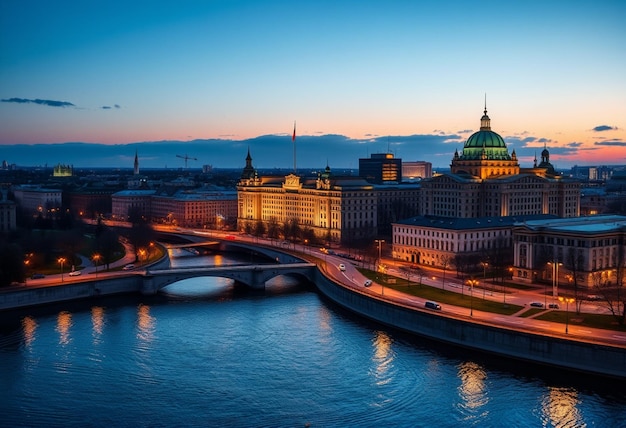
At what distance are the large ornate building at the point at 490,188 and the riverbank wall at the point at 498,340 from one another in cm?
5511

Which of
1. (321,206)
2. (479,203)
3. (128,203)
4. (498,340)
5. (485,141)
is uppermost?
(485,141)

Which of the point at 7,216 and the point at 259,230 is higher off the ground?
the point at 7,216

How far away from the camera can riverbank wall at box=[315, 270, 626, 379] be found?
5347 cm

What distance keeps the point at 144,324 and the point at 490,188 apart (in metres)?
72.7

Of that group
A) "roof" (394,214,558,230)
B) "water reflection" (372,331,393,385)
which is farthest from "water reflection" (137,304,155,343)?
"roof" (394,214,558,230)

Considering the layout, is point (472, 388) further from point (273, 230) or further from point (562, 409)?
point (273, 230)

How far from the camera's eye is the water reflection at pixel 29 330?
63.8m

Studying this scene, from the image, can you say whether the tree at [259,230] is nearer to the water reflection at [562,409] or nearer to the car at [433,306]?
the car at [433,306]

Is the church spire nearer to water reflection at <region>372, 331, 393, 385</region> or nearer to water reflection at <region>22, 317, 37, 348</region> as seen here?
water reflection at <region>372, 331, 393, 385</region>

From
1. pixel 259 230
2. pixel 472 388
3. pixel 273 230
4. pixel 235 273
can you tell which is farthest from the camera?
pixel 259 230

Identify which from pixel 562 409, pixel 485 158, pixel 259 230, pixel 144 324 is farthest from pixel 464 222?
pixel 259 230

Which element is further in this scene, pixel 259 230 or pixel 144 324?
pixel 259 230

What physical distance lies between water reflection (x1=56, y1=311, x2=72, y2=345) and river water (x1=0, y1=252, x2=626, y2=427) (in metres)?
0.10

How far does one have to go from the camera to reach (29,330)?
68188mm
